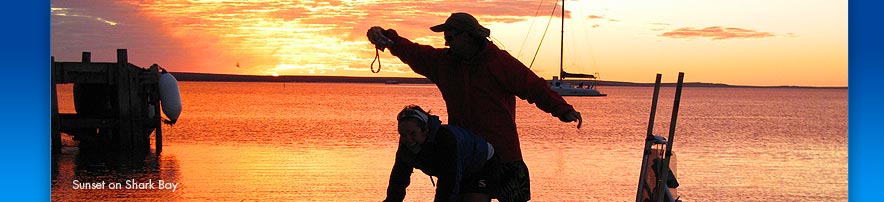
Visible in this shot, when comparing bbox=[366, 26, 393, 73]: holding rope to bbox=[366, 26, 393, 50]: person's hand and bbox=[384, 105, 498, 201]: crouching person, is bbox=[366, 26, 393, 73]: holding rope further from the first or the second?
bbox=[384, 105, 498, 201]: crouching person

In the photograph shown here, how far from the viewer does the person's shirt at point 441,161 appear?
5.08 m

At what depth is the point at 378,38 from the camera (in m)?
6.03

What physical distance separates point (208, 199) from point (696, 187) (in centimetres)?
591

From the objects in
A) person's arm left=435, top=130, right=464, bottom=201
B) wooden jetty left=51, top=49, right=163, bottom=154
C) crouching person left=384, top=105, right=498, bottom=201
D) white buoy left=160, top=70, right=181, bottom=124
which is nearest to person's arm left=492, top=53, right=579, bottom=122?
crouching person left=384, top=105, right=498, bottom=201

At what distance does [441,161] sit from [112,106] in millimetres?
15451

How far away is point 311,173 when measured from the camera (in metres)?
16.9

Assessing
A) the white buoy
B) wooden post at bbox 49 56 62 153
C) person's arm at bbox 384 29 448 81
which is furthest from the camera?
the white buoy

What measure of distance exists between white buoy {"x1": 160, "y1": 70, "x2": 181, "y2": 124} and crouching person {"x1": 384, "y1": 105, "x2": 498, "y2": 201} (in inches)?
615

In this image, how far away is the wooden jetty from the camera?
59.6 feet

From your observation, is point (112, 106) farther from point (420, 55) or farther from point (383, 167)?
point (420, 55)

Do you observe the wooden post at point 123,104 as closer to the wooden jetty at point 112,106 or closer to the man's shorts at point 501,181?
the wooden jetty at point 112,106

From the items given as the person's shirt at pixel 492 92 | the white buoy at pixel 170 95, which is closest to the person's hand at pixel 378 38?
the person's shirt at pixel 492 92

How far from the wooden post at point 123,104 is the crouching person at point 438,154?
44.5ft

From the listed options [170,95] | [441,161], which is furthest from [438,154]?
[170,95]
